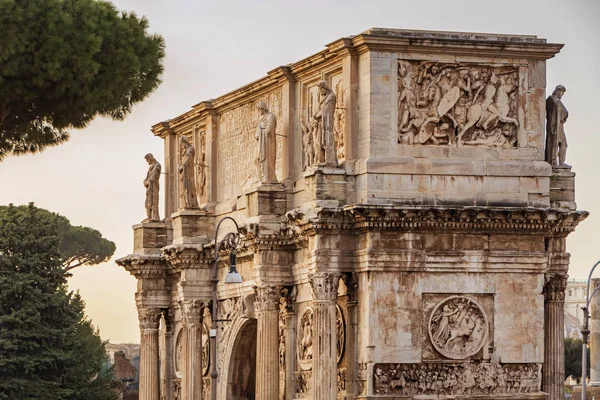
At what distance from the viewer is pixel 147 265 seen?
54719mm

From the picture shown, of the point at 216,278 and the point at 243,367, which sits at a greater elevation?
the point at 216,278

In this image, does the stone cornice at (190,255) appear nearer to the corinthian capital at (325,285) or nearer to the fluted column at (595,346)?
the corinthian capital at (325,285)

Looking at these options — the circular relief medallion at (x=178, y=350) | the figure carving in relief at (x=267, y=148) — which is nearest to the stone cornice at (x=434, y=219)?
the figure carving in relief at (x=267, y=148)

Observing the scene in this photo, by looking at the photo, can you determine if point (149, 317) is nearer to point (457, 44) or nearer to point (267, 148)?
point (267, 148)

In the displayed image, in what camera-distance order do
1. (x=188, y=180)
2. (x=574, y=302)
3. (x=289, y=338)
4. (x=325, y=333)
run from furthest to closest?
(x=574, y=302)
(x=188, y=180)
(x=289, y=338)
(x=325, y=333)

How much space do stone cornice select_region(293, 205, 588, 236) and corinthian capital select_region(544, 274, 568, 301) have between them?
2.30 metres

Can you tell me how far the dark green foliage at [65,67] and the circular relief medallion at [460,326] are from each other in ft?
26.7

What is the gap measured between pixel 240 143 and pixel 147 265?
18.2ft

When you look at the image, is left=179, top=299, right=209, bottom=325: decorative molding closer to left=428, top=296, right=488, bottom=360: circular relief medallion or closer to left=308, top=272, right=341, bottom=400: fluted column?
left=308, top=272, right=341, bottom=400: fluted column

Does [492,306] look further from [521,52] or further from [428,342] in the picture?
[521,52]

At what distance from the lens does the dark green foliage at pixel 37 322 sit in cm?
6625

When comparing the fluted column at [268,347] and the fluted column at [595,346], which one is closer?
the fluted column at [268,347]

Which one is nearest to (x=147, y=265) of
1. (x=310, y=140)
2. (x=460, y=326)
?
(x=310, y=140)

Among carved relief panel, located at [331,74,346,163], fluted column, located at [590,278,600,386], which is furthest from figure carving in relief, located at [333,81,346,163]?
fluted column, located at [590,278,600,386]
